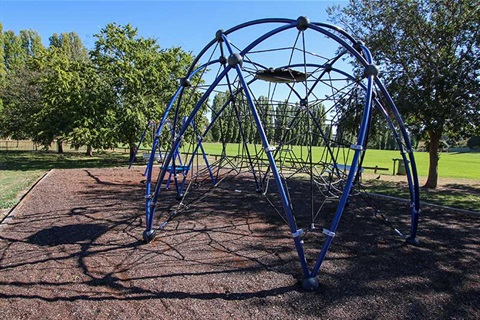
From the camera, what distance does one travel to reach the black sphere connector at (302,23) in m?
3.55

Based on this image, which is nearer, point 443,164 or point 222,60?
point 222,60

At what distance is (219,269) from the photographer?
3.43 meters

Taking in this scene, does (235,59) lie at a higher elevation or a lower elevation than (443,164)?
higher

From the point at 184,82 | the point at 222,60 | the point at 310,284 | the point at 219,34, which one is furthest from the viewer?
the point at 222,60

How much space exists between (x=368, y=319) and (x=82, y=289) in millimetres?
2474

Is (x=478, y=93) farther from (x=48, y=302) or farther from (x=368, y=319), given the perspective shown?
(x=48, y=302)

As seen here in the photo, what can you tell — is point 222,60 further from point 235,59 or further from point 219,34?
point 235,59

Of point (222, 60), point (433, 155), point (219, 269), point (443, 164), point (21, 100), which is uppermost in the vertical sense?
point (21, 100)

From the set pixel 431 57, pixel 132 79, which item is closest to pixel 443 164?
pixel 431 57

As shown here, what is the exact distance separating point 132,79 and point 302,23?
11646 mm

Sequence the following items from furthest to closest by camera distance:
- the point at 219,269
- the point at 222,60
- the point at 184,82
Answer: the point at 222,60 → the point at 184,82 → the point at 219,269

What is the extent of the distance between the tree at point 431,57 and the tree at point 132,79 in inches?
358

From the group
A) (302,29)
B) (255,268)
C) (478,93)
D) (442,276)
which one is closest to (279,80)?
(302,29)

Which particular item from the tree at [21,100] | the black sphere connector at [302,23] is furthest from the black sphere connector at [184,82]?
the tree at [21,100]
